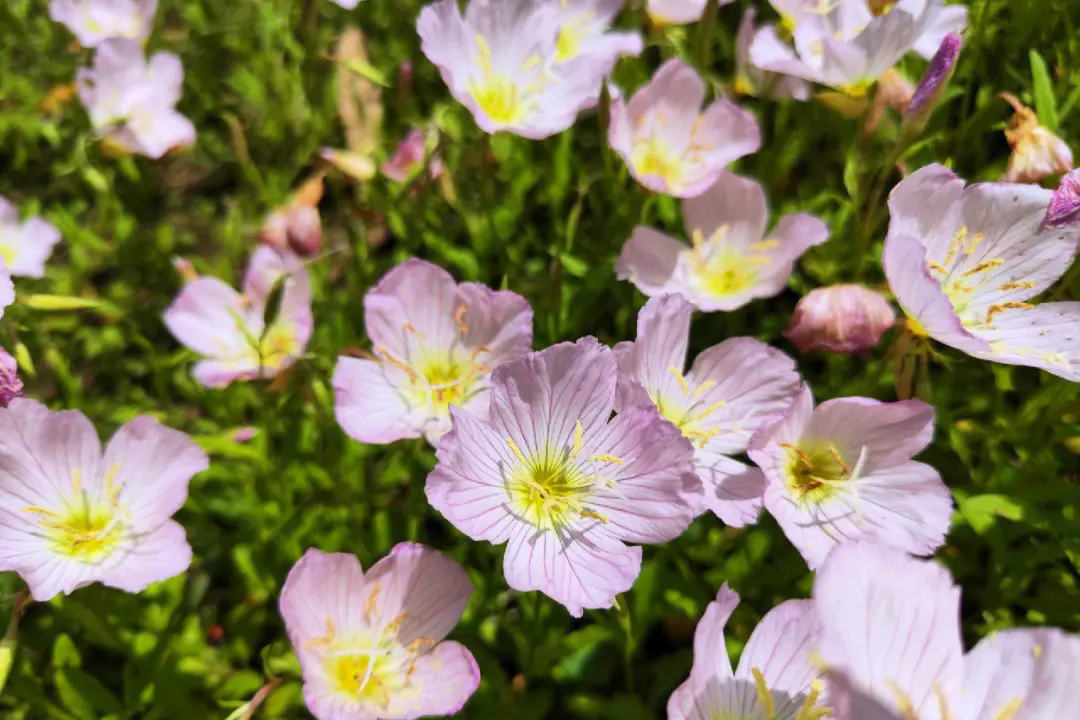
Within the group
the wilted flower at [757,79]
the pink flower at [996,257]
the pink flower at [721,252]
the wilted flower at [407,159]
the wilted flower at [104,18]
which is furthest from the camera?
the wilted flower at [104,18]

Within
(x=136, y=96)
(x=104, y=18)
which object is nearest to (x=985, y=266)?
(x=136, y=96)

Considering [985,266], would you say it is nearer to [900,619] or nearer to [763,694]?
[900,619]

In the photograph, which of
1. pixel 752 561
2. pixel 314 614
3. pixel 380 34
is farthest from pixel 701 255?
pixel 380 34

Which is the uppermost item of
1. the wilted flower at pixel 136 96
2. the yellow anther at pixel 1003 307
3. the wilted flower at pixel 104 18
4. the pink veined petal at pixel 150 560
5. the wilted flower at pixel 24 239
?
the wilted flower at pixel 104 18

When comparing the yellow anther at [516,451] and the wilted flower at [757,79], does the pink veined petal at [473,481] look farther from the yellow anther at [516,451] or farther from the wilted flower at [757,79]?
the wilted flower at [757,79]

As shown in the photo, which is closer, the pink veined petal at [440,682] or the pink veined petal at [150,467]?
the pink veined petal at [440,682]

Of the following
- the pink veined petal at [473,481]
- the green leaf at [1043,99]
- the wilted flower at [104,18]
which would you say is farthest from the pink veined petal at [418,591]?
the wilted flower at [104,18]
